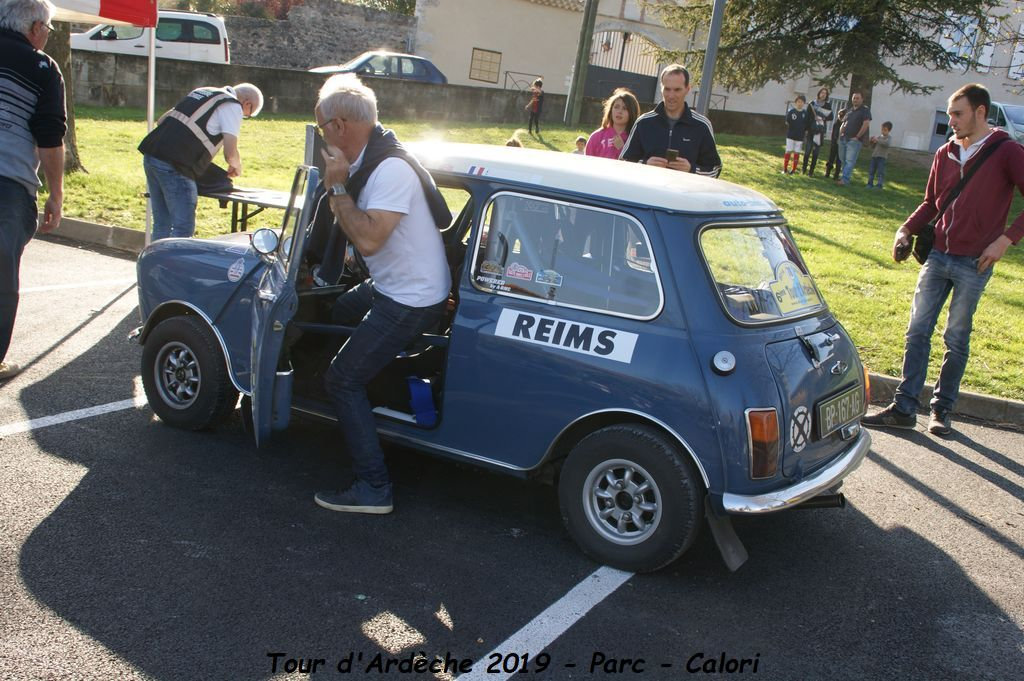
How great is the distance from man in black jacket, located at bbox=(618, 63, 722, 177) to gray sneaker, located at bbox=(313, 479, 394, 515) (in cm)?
350

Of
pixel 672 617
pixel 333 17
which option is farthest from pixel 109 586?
pixel 333 17

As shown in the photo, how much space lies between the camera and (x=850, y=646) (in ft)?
12.1

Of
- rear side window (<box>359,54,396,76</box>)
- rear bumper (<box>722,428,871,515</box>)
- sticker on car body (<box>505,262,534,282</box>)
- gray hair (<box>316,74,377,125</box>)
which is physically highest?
rear side window (<box>359,54,396,76</box>)

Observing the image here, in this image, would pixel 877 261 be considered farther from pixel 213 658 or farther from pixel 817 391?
pixel 213 658

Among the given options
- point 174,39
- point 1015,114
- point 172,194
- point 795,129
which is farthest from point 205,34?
point 1015,114

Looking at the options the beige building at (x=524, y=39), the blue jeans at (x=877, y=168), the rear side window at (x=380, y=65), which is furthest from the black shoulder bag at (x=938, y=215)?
the beige building at (x=524, y=39)

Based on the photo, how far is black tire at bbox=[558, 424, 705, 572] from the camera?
12.9ft

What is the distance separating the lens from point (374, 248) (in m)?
4.14

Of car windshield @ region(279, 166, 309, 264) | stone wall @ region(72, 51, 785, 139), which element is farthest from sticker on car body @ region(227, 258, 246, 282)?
stone wall @ region(72, 51, 785, 139)

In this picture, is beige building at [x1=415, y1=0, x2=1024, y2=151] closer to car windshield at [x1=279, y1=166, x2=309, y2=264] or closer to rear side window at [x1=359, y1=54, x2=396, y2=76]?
rear side window at [x1=359, y1=54, x2=396, y2=76]

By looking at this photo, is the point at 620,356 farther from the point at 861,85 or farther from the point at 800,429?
the point at 861,85

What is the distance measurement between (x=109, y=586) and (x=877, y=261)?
10.4 m

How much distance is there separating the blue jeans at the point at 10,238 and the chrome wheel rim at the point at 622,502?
3585mm

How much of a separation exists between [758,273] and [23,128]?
160 inches
